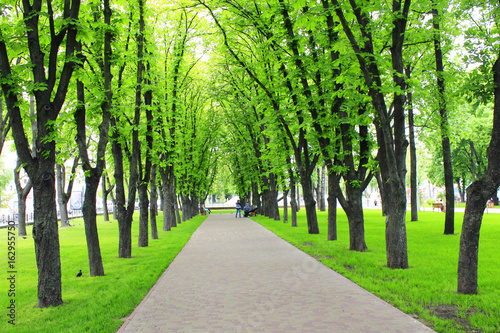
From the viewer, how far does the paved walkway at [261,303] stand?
5281mm

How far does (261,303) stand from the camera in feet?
21.2

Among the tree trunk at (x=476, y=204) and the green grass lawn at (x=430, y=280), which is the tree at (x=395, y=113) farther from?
the tree trunk at (x=476, y=204)

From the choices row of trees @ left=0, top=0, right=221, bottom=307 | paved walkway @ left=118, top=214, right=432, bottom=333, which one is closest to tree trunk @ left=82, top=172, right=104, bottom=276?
row of trees @ left=0, top=0, right=221, bottom=307

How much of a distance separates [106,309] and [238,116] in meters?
24.1

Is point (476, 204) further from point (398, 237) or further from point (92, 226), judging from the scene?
point (92, 226)

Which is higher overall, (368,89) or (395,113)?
(368,89)

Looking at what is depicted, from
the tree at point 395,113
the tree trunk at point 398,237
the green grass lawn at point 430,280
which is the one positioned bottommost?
the green grass lawn at point 430,280

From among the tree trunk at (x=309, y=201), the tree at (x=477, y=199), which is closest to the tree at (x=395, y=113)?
the tree at (x=477, y=199)

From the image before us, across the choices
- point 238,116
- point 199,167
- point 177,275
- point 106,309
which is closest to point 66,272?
point 177,275

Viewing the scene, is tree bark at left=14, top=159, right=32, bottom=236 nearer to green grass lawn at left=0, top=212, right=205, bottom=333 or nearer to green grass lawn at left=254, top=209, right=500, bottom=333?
green grass lawn at left=0, top=212, right=205, bottom=333

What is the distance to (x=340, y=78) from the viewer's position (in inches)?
340

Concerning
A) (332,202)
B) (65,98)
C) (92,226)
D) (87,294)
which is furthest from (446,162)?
(87,294)

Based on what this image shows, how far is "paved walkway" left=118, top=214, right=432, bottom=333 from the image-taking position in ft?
17.3

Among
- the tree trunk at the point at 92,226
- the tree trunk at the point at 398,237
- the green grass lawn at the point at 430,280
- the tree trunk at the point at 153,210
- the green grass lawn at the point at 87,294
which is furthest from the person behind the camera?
the tree trunk at the point at 153,210
